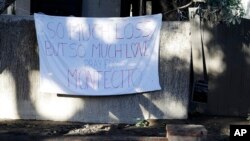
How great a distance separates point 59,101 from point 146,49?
1755mm

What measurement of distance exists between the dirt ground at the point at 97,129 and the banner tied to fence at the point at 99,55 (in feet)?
1.98

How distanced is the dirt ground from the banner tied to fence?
0.60 m

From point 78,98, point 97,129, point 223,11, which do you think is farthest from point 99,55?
point 223,11

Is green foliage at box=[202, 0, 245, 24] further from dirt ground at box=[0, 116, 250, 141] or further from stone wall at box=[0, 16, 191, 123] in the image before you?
dirt ground at box=[0, 116, 250, 141]

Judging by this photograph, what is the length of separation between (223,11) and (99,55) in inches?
89.1

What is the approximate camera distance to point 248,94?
10.0m

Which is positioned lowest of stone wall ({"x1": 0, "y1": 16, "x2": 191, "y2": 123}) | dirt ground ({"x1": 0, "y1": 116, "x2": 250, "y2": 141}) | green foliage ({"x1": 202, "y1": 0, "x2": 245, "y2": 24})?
dirt ground ({"x1": 0, "y1": 116, "x2": 250, "y2": 141})

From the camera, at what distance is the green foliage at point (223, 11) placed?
30.9ft

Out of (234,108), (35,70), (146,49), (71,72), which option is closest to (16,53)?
(35,70)

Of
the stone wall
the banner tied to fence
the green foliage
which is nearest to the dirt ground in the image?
the stone wall

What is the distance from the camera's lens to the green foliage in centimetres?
942

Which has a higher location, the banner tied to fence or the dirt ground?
the banner tied to fence

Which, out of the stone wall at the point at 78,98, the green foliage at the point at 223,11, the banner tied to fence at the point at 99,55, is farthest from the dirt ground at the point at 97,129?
the green foliage at the point at 223,11

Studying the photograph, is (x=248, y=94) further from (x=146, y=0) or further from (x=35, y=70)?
(x=146, y=0)
